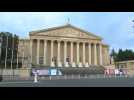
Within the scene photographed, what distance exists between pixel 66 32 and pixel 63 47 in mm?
4474

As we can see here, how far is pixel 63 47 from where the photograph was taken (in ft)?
264

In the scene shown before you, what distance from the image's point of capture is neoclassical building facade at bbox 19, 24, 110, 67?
76.8m

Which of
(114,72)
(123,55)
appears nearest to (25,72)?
(114,72)

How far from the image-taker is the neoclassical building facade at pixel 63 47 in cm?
7681

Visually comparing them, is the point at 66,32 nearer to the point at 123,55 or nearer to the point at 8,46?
the point at 8,46

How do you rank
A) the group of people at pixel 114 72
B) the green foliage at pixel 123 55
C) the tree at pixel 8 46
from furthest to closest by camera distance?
the green foliage at pixel 123 55
the group of people at pixel 114 72
the tree at pixel 8 46

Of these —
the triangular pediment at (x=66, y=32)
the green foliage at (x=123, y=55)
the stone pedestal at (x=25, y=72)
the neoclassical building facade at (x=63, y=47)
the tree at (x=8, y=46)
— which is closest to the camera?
the stone pedestal at (x=25, y=72)

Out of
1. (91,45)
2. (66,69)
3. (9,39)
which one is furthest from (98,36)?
(9,39)

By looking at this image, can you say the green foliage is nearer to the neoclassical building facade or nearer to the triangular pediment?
the neoclassical building facade

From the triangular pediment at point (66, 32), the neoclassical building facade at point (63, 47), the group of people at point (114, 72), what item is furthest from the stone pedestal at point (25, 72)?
the group of people at point (114, 72)

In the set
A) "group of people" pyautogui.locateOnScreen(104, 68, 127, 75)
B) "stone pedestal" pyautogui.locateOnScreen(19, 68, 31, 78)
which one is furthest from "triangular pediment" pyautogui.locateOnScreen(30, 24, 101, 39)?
"stone pedestal" pyautogui.locateOnScreen(19, 68, 31, 78)

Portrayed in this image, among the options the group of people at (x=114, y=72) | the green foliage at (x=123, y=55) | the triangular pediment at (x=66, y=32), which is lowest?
the group of people at (x=114, y=72)

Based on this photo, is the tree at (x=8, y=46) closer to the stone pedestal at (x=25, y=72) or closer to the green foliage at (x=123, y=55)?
the stone pedestal at (x=25, y=72)
